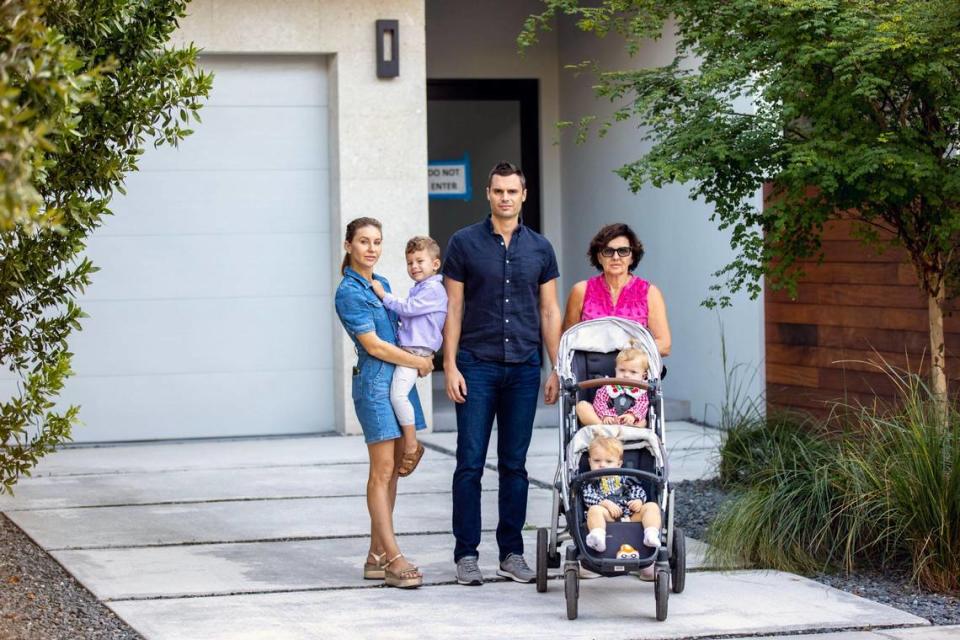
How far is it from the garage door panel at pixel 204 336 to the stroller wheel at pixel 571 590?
267 inches

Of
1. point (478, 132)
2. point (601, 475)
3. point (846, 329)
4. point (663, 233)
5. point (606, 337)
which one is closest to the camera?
point (601, 475)

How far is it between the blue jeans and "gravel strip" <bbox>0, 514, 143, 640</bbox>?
1631mm

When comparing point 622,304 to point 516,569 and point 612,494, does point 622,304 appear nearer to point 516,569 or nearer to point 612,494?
point 612,494

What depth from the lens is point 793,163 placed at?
7.32 meters

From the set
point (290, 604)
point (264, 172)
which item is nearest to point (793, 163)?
point (290, 604)

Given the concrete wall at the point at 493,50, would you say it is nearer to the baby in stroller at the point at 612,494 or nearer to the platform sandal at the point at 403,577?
the platform sandal at the point at 403,577

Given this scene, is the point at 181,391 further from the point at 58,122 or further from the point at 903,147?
the point at 58,122

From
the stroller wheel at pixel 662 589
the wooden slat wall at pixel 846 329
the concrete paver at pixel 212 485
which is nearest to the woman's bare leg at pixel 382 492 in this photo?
the stroller wheel at pixel 662 589

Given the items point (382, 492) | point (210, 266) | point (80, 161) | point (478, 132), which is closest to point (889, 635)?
point (382, 492)

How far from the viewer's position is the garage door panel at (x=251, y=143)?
12234 mm

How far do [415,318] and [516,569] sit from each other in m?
1.25

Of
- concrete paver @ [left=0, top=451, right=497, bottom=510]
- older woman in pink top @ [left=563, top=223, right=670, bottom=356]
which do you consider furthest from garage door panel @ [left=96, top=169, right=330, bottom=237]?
older woman in pink top @ [left=563, top=223, right=670, bottom=356]

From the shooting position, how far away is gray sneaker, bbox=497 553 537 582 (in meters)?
6.81

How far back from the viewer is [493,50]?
50.8 feet
